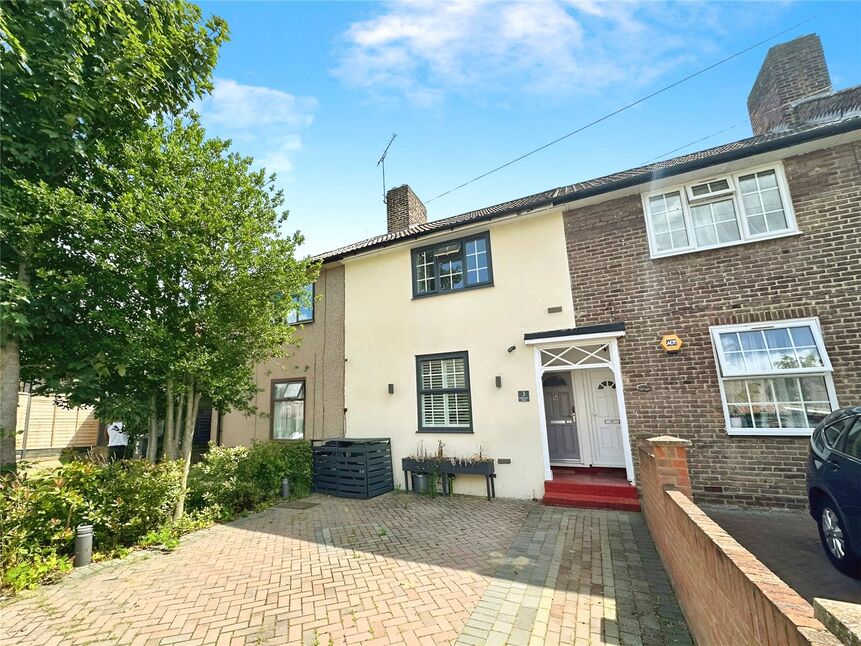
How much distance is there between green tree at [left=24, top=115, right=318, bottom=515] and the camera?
5.90 meters

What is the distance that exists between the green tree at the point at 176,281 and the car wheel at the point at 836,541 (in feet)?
27.9

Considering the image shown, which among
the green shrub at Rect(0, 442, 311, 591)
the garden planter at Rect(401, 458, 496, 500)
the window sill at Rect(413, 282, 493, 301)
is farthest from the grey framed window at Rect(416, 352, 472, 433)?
the green shrub at Rect(0, 442, 311, 591)

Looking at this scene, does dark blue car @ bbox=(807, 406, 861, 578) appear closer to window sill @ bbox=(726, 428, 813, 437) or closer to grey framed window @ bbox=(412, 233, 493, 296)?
window sill @ bbox=(726, 428, 813, 437)

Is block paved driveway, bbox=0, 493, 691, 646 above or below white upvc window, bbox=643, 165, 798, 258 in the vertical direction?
below

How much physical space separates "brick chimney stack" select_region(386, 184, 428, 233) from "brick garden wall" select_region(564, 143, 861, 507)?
6.67 meters

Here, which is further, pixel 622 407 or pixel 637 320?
pixel 637 320

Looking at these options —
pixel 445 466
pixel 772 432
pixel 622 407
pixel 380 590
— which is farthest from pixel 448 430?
pixel 772 432

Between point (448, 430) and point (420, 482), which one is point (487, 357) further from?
point (420, 482)

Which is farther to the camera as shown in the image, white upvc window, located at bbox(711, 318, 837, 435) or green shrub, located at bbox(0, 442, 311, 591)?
white upvc window, located at bbox(711, 318, 837, 435)

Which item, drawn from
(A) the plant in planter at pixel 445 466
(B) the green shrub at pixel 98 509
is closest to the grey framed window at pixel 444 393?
(A) the plant in planter at pixel 445 466

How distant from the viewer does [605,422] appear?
8.38 m

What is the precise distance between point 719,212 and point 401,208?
8525 millimetres

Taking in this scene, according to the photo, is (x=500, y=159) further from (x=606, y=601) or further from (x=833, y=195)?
(x=606, y=601)

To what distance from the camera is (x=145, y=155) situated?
20.0ft
